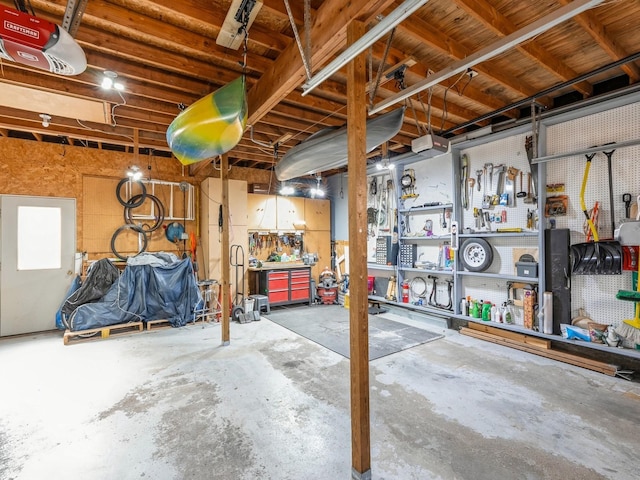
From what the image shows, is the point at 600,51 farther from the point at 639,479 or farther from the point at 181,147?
the point at 181,147

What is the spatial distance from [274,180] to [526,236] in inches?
208

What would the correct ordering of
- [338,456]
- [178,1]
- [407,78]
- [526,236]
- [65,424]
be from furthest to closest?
[526,236]
[407,78]
[65,424]
[178,1]
[338,456]

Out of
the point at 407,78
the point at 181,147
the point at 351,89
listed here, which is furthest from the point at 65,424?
the point at 407,78

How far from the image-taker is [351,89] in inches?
74.4

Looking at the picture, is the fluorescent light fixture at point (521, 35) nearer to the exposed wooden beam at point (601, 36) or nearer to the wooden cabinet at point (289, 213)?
the exposed wooden beam at point (601, 36)

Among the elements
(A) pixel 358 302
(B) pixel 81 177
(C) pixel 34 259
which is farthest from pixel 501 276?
(C) pixel 34 259


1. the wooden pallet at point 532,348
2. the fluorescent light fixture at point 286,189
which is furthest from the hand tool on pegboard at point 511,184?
the fluorescent light fixture at point 286,189

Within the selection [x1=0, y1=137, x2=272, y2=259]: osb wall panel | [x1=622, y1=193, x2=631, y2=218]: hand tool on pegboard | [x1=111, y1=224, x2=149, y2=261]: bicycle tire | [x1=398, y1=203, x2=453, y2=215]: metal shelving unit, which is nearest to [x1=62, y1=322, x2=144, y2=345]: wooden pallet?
[x1=111, y1=224, x2=149, y2=261]: bicycle tire

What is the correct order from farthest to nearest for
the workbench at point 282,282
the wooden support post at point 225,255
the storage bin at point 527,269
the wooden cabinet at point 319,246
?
the wooden cabinet at point 319,246, the workbench at point 282,282, the wooden support post at point 225,255, the storage bin at point 527,269

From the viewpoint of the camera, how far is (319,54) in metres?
2.28

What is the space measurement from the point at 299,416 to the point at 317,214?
559cm

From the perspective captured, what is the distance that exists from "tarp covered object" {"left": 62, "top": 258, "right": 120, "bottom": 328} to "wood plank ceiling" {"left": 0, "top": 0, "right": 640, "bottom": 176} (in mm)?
2208

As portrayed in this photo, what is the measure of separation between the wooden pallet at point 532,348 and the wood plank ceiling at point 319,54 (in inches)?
123

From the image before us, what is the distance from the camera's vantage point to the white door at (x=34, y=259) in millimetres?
4703
